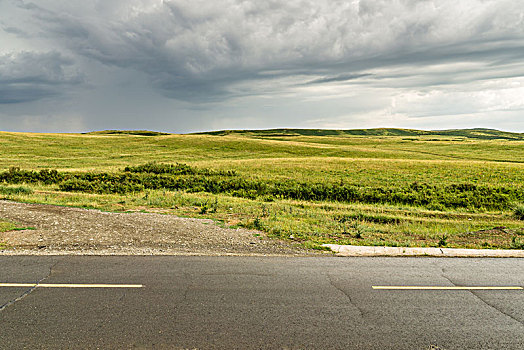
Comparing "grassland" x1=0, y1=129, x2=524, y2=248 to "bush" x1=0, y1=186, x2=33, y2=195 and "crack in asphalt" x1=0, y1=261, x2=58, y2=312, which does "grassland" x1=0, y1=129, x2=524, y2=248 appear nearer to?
"bush" x1=0, y1=186, x2=33, y2=195

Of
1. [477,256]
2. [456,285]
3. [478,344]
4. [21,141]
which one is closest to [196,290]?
[478,344]

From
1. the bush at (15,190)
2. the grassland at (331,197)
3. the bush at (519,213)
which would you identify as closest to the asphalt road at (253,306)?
the grassland at (331,197)

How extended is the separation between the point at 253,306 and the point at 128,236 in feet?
24.6

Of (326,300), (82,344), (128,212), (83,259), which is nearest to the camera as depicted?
(82,344)

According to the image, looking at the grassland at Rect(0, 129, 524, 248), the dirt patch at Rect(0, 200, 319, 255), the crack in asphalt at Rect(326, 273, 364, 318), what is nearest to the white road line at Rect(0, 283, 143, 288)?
the dirt patch at Rect(0, 200, 319, 255)

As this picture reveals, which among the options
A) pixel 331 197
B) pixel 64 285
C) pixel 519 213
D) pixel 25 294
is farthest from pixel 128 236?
pixel 519 213

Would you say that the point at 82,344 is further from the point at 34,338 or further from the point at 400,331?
the point at 400,331

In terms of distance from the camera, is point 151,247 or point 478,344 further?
point 151,247

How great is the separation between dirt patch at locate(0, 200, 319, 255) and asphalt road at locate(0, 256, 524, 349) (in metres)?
1.28

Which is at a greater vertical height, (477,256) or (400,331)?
(400,331)

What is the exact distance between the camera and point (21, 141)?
70875mm

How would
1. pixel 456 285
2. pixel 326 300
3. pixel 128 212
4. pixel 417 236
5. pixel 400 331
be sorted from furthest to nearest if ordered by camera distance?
pixel 128 212 < pixel 417 236 < pixel 456 285 < pixel 326 300 < pixel 400 331

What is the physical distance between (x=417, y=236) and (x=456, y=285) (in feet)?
21.8

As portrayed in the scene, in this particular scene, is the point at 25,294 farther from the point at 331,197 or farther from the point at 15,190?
the point at 331,197
